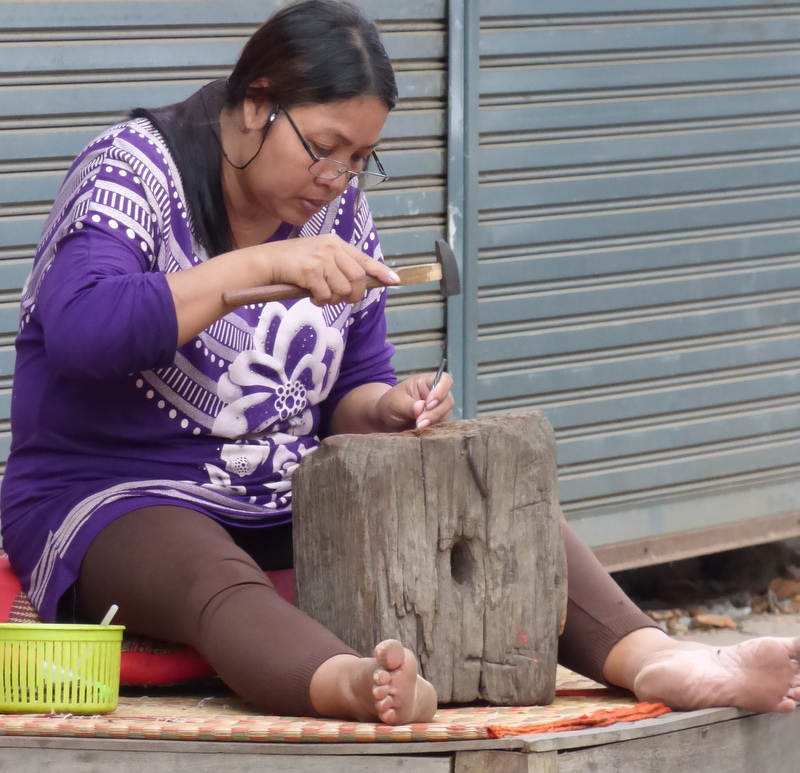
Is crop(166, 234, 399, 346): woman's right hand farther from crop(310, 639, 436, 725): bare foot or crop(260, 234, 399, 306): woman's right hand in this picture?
crop(310, 639, 436, 725): bare foot

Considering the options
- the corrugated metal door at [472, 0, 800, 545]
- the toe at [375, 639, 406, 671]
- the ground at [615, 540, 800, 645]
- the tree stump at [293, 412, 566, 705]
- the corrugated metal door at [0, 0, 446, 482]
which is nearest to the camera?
the toe at [375, 639, 406, 671]

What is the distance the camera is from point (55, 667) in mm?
2213

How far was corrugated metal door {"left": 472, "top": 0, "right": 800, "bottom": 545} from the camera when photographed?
4.45 meters

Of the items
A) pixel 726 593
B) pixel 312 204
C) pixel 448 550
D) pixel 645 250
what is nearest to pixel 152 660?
pixel 448 550

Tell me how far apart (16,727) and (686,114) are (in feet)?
Result: 11.5

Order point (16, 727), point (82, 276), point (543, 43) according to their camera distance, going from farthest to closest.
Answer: point (543, 43) < point (82, 276) < point (16, 727)

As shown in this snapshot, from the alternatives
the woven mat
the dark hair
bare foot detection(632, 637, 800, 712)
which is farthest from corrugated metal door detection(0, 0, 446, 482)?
bare foot detection(632, 637, 800, 712)

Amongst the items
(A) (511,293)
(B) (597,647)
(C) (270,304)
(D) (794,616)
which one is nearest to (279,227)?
(C) (270,304)

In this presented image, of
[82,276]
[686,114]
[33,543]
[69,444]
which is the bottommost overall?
[33,543]

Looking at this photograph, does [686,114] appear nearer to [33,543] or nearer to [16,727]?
[33,543]

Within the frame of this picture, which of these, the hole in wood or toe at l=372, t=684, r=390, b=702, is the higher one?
the hole in wood

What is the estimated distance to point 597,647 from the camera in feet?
8.39

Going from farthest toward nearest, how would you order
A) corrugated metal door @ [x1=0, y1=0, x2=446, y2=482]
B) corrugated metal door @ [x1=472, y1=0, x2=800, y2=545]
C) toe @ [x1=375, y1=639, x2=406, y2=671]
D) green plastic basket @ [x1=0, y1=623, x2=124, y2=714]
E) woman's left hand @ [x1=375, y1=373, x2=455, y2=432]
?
corrugated metal door @ [x1=472, y1=0, x2=800, y2=545] → corrugated metal door @ [x1=0, y1=0, x2=446, y2=482] → woman's left hand @ [x1=375, y1=373, x2=455, y2=432] → green plastic basket @ [x1=0, y1=623, x2=124, y2=714] → toe @ [x1=375, y1=639, x2=406, y2=671]

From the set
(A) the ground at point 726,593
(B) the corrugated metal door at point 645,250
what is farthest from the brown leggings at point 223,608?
(A) the ground at point 726,593
